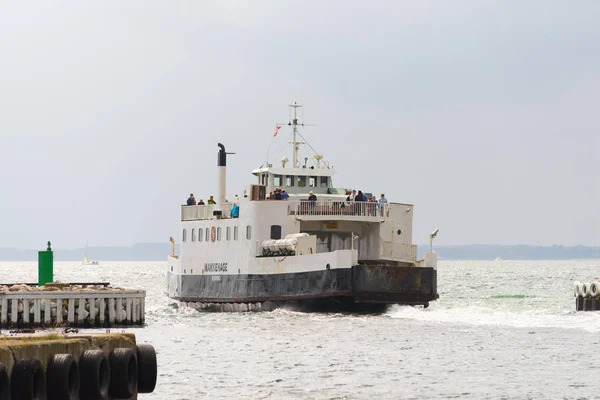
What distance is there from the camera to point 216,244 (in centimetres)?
5050

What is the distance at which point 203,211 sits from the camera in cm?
5259

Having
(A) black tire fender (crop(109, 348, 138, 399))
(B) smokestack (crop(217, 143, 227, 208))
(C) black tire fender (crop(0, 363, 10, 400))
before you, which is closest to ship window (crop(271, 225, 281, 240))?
(B) smokestack (crop(217, 143, 227, 208))

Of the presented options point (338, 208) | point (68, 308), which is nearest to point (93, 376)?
point (68, 308)

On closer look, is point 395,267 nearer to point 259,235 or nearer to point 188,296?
point 259,235

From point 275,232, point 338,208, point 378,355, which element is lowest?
point 378,355

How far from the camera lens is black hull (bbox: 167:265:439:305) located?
42062 millimetres

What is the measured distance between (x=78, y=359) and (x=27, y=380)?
1.54 meters

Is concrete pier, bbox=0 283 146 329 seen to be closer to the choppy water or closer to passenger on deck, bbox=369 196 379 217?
the choppy water

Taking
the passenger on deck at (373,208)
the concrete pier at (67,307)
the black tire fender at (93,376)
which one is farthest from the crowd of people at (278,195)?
the black tire fender at (93,376)

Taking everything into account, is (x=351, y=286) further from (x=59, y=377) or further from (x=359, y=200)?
(x=59, y=377)

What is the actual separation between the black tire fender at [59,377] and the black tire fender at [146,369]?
2528mm

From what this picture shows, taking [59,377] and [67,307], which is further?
[67,307]

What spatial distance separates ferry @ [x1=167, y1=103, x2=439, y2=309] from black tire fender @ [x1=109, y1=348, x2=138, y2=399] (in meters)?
23.3

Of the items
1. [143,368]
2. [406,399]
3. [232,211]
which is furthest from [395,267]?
[143,368]
